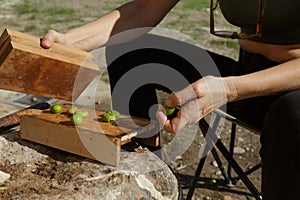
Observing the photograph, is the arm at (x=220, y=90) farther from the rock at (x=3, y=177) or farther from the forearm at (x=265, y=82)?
the rock at (x=3, y=177)

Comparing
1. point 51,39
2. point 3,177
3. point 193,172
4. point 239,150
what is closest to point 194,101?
point 51,39

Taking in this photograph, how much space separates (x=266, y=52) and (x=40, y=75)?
1073 mm

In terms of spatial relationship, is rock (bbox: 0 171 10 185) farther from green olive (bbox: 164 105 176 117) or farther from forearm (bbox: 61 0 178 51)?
forearm (bbox: 61 0 178 51)

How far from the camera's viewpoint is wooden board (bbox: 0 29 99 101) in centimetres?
167

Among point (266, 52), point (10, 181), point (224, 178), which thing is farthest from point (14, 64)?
point (224, 178)

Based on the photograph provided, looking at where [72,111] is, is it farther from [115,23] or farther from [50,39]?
[115,23]

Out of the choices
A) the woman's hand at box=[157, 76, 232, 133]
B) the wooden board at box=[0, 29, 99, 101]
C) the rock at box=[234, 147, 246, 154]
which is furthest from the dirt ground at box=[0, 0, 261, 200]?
the woman's hand at box=[157, 76, 232, 133]

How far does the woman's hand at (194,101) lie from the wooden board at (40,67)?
0.34 meters

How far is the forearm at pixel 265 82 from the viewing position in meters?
1.84

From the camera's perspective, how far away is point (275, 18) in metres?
2.15

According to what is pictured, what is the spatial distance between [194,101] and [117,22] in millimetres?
901

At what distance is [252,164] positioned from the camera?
355cm

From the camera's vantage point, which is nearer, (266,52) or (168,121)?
(168,121)

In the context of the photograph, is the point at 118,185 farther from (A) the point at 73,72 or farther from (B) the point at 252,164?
(B) the point at 252,164
